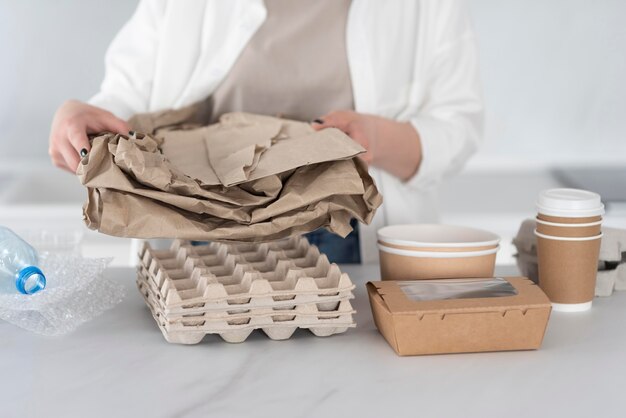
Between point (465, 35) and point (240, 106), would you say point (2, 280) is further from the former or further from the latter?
point (465, 35)

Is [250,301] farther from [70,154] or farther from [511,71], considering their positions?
[511,71]

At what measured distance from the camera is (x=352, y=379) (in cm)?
75

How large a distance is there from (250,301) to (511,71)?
1.88m

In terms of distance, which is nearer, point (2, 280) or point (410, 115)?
point (2, 280)

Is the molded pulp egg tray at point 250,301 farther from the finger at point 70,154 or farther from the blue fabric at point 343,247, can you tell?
the blue fabric at point 343,247

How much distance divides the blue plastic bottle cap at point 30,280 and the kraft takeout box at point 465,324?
0.38 metres

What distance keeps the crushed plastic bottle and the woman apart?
1.48ft

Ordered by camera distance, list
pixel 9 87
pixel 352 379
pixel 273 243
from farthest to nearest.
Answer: pixel 9 87, pixel 273 243, pixel 352 379

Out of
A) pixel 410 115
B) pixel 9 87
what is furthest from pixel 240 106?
pixel 9 87

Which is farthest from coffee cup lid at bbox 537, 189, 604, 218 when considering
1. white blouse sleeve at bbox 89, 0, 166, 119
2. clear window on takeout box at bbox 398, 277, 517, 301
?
white blouse sleeve at bbox 89, 0, 166, 119

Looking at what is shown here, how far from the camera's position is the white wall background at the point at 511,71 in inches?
94.0

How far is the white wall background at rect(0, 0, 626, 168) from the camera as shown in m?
2.39

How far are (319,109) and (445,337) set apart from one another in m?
0.66

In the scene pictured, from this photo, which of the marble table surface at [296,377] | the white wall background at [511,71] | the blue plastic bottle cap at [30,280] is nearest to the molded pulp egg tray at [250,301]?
the marble table surface at [296,377]
